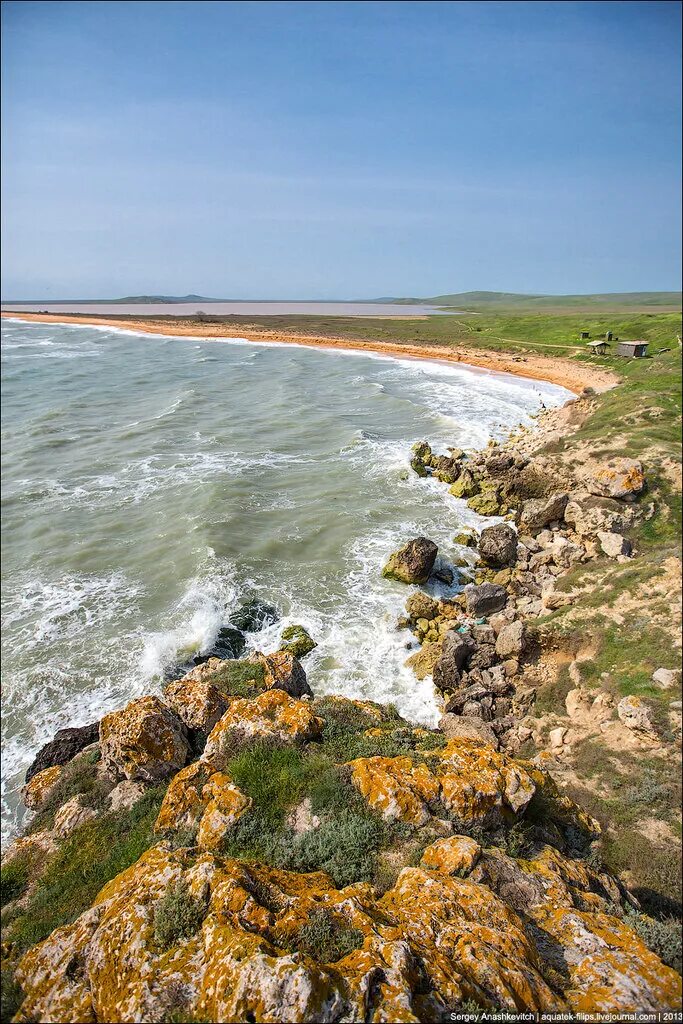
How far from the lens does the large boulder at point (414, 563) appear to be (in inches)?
787

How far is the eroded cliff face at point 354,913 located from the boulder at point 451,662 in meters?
5.77

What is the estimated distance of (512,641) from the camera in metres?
15.1

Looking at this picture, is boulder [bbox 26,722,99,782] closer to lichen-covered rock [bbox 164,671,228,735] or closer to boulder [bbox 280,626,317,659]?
lichen-covered rock [bbox 164,671,228,735]

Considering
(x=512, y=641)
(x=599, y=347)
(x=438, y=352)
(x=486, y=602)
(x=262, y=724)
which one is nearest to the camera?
(x=262, y=724)

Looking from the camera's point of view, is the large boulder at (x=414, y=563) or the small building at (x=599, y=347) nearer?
the large boulder at (x=414, y=563)

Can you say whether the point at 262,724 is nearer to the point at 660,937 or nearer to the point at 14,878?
the point at 14,878

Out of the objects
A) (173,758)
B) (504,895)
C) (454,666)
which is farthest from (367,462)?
(504,895)

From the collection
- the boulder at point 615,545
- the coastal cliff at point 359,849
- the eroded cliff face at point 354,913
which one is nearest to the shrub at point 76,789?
the coastal cliff at point 359,849

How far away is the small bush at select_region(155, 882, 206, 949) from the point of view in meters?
5.31

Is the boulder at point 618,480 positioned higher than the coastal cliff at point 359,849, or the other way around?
the boulder at point 618,480

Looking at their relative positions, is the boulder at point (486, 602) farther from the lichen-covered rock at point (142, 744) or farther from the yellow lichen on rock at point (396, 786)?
the lichen-covered rock at point (142, 744)

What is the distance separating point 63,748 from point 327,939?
9684 millimetres

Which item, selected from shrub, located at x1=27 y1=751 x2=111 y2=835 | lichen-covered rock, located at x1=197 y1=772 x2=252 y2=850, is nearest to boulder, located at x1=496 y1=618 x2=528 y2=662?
lichen-covered rock, located at x1=197 y1=772 x2=252 y2=850

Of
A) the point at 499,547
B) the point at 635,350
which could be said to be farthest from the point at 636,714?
the point at 635,350
